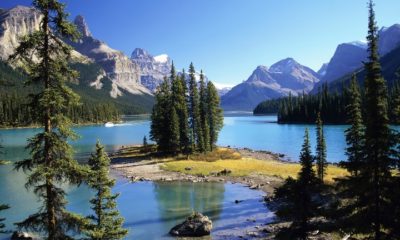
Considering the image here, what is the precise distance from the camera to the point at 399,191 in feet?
63.7

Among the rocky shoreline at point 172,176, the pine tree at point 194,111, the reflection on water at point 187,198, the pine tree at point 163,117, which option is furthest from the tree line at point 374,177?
the pine tree at point 163,117

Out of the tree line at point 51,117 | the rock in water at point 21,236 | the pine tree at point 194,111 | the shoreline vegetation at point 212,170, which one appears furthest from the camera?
the pine tree at point 194,111

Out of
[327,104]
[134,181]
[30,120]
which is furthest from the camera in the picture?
[327,104]

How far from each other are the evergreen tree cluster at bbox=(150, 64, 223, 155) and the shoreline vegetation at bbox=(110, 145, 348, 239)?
3252 millimetres

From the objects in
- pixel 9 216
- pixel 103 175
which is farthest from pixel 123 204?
pixel 103 175

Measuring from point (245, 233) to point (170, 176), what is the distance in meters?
31.7

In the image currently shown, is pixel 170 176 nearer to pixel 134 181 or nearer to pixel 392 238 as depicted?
pixel 134 181

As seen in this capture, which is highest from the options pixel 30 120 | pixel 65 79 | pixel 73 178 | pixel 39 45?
pixel 39 45

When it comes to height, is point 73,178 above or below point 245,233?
above

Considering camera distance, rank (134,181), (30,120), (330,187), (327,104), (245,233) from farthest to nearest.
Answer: (327,104) → (134,181) → (330,187) → (245,233) → (30,120)

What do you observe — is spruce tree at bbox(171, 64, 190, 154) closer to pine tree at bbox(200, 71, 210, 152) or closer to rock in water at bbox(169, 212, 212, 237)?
pine tree at bbox(200, 71, 210, 152)

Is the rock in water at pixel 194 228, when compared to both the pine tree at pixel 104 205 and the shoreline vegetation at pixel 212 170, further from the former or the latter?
the pine tree at pixel 104 205

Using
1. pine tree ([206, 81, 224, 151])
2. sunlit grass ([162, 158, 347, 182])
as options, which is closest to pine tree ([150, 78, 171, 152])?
sunlit grass ([162, 158, 347, 182])

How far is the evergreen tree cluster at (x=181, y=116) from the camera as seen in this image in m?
85.8
